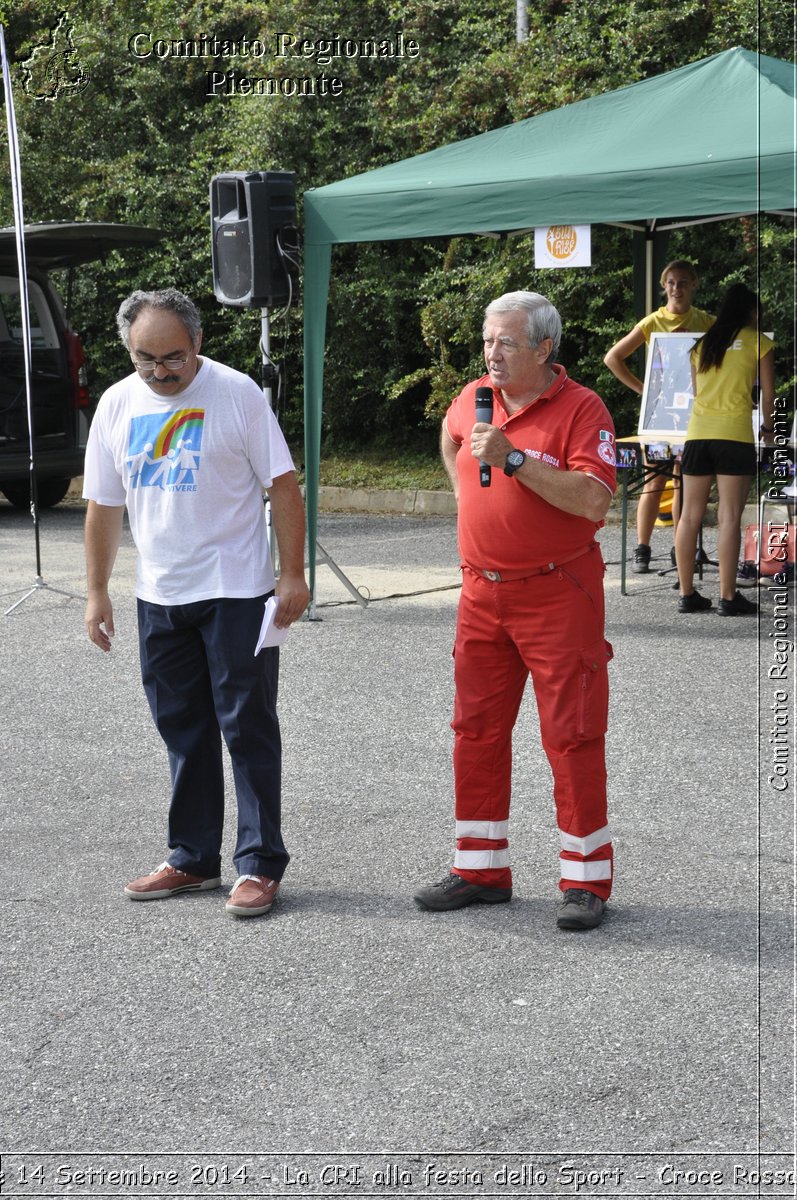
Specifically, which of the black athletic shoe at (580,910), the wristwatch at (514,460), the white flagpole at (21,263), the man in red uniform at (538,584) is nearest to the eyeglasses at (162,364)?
the man in red uniform at (538,584)

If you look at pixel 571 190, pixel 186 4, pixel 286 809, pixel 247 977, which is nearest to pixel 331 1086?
pixel 247 977

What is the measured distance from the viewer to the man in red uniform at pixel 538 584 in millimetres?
3840

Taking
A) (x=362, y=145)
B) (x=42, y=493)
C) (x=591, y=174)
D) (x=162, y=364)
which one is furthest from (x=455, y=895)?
(x=362, y=145)

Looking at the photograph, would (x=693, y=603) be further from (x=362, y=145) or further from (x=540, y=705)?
(x=362, y=145)

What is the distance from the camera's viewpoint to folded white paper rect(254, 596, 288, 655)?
4.00 meters

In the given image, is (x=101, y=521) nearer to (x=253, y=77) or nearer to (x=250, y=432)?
(x=250, y=432)

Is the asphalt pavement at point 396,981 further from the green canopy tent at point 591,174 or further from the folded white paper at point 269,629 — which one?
the green canopy tent at point 591,174

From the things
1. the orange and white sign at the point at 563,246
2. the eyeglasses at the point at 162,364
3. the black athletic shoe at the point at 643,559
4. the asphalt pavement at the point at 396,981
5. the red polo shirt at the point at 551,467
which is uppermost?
the orange and white sign at the point at 563,246

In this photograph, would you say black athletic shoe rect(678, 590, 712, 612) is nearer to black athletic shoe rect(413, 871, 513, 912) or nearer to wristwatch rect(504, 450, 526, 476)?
black athletic shoe rect(413, 871, 513, 912)

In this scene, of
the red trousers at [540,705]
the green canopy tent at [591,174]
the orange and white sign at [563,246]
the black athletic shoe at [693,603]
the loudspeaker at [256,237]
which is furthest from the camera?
the black athletic shoe at [693,603]

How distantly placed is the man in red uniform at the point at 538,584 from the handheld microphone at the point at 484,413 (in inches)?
1.3

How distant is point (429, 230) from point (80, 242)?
578 cm

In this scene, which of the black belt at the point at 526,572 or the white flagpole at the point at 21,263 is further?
the white flagpole at the point at 21,263

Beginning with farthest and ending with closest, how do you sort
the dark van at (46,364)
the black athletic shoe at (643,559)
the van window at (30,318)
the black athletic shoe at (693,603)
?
the van window at (30,318) → the dark van at (46,364) → the black athletic shoe at (643,559) → the black athletic shoe at (693,603)
